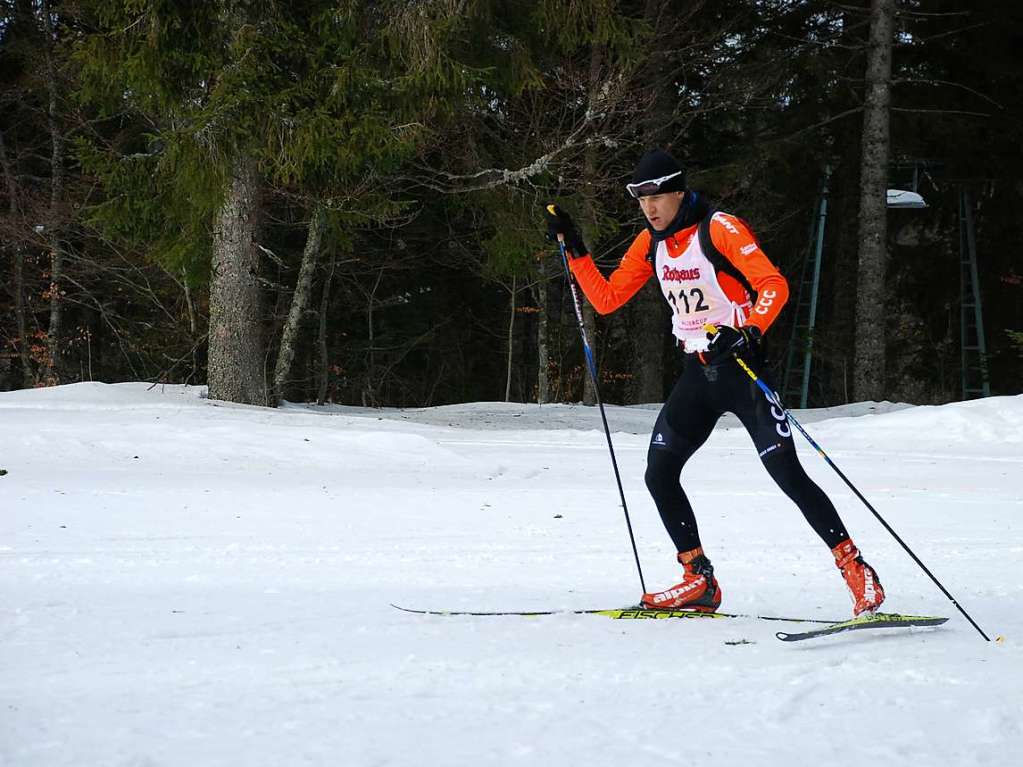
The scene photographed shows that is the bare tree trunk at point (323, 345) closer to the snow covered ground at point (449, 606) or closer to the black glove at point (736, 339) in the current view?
the snow covered ground at point (449, 606)

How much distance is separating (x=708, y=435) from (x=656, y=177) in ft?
3.70

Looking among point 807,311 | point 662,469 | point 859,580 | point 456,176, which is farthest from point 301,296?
point 859,580

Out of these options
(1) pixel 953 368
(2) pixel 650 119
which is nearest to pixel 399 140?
(2) pixel 650 119

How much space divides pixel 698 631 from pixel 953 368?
21.3 meters

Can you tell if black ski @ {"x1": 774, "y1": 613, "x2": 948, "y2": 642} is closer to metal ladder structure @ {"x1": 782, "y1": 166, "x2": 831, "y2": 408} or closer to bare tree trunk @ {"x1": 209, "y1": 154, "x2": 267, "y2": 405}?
bare tree trunk @ {"x1": 209, "y1": 154, "x2": 267, "y2": 405}

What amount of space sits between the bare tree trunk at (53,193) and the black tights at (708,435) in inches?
675

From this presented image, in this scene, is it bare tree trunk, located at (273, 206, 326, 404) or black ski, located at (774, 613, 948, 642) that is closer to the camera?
black ski, located at (774, 613, 948, 642)

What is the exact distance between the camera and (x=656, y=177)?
4805 mm

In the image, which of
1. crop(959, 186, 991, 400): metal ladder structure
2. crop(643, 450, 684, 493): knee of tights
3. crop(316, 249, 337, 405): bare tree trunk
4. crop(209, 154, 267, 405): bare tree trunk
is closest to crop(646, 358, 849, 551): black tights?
crop(643, 450, 684, 493): knee of tights

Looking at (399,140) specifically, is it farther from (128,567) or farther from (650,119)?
(128,567)

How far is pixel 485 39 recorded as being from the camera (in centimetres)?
1448

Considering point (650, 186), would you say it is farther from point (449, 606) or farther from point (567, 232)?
point (449, 606)

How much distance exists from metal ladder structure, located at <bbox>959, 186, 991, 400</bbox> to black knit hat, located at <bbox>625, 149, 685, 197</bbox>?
55.8ft

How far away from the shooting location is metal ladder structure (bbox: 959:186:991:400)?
20500mm
